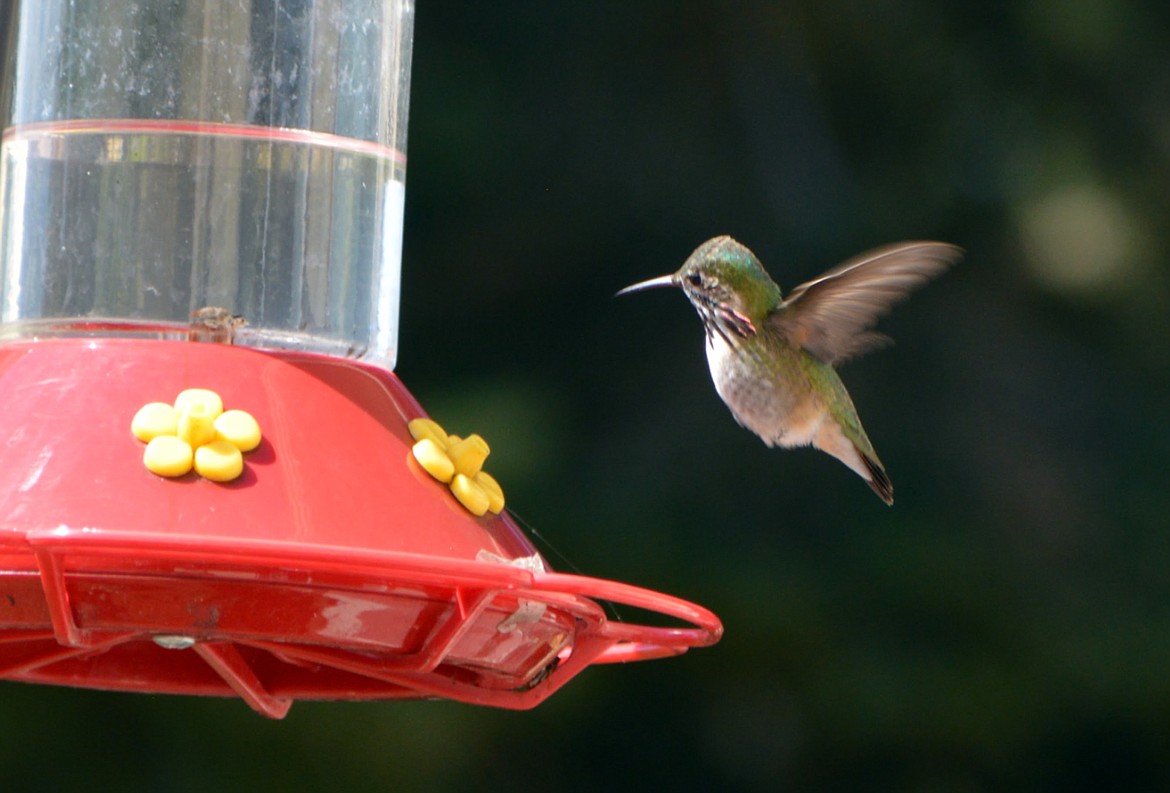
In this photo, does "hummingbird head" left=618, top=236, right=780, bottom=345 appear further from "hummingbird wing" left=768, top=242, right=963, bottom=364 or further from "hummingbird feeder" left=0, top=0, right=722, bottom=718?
"hummingbird feeder" left=0, top=0, right=722, bottom=718

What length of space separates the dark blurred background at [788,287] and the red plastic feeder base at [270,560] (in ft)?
13.1

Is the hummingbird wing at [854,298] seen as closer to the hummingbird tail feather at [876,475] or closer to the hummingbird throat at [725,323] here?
the hummingbird throat at [725,323]

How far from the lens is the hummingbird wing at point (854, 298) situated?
3.56 metres

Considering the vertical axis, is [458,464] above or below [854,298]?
below

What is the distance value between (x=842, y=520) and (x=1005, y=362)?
103 cm

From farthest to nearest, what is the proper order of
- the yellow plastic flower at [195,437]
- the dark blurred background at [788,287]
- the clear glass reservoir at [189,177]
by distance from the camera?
1. the dark blurred background at [788,287]
2. the clear glass reservoir at [189,177]
3. the yellow plastic flower at [195,437]

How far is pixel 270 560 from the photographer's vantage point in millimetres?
2154

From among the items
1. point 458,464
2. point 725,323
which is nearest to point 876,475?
point 725,323

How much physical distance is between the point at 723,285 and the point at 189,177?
5.49ft

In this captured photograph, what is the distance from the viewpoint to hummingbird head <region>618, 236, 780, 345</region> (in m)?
4.29

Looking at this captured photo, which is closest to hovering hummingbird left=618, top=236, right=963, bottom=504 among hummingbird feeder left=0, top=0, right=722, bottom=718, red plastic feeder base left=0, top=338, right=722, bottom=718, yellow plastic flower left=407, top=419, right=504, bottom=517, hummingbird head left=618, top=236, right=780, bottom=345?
hummingbird head left=618, top=236, right=780, bottom=345

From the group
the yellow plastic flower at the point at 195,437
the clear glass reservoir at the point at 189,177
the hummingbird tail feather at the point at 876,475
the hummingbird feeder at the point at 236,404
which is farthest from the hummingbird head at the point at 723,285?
the yellow plastic flower at the point at 195,437

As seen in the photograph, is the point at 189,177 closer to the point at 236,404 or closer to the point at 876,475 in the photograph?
the point at 236,404

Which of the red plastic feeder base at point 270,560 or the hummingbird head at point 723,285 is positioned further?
the hummingbird head at point 723,285
